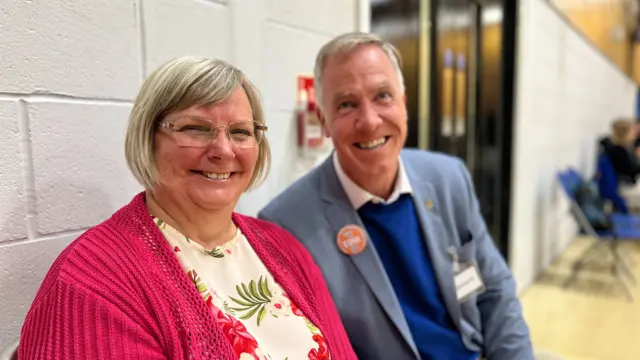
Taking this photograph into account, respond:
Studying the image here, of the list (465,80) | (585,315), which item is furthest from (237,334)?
(585,315)

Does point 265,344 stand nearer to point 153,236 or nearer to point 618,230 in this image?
point 153,236

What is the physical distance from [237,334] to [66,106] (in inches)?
25.8

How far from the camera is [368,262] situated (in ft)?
4.78

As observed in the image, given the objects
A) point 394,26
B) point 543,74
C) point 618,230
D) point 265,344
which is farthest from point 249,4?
point 618,230

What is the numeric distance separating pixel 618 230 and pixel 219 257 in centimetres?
481

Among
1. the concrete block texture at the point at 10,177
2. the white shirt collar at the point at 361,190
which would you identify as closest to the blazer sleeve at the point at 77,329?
the concrete block texture at the point at 10,177

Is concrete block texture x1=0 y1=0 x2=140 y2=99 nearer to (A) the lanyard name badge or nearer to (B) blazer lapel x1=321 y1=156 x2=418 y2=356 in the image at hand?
(B) blazer lapel x1=321 y1=156 x2=418 y2=356

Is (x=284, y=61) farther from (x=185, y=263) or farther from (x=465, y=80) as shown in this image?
(x=465, y=80)

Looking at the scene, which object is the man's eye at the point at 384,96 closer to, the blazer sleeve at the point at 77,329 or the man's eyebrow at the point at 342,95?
the man's eyebrow at the point at 342,95

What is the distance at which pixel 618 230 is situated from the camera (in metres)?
4.66

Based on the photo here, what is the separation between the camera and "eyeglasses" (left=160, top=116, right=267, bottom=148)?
0.96 meters

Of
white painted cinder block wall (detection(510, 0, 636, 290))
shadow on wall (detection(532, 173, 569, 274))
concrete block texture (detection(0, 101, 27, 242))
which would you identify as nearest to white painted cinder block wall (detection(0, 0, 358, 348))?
concrete block texture (detection(0, 101, 27, 242))

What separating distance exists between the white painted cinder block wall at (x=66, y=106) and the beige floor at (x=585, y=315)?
2586 millimetres

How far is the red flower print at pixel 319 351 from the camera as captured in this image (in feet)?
3.59
